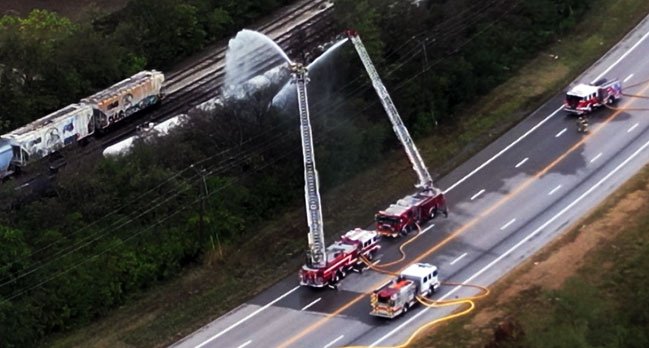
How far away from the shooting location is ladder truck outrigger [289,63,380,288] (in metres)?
61.8

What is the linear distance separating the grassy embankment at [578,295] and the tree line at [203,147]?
13.2 meters

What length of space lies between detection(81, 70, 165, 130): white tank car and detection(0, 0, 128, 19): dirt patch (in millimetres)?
18208


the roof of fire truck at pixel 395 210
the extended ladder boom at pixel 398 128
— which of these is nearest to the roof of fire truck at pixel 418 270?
the roof of fire truck at pixel 395 210

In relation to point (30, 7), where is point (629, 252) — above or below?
below

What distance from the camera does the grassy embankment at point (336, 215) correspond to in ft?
198

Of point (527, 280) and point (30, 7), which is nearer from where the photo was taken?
point (527, 280)

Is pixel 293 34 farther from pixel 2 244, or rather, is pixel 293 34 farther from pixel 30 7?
pixel 2 244

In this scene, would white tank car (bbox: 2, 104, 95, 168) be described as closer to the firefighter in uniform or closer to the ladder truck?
the ladder truck

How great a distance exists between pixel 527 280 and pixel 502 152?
1500cm

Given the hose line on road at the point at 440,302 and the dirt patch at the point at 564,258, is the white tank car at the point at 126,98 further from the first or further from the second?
the dirt patch at the point at 564,258

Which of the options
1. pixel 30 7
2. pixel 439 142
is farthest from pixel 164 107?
pixel 30 7

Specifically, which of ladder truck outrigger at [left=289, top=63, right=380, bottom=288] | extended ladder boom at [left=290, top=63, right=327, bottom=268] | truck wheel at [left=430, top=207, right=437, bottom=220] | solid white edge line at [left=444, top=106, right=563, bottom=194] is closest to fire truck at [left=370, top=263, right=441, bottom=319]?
ladder truck outrigger at [left=289, top=63, right=380, bottom=288]

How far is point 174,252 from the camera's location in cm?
6444

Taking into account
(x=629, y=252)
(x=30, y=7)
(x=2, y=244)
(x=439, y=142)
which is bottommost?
(x=629, y=252)
